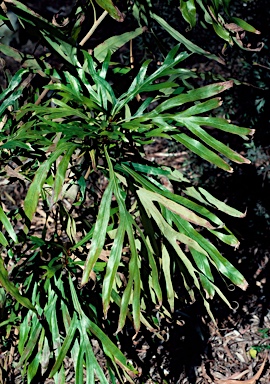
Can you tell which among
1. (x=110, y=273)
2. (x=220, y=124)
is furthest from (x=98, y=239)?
(x=220, y=124)

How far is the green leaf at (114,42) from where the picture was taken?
1.92 m

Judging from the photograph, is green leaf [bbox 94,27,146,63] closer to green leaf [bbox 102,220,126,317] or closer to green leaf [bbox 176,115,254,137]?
green leaf [bbox 176,115,254,137]

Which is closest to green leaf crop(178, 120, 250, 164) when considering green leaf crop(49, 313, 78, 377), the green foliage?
the green foliage

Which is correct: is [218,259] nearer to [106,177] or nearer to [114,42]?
[106,177]

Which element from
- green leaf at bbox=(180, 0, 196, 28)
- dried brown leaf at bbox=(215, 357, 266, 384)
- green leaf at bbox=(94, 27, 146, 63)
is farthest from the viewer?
dried brown leaf at bbox=(215, 357, 266, 384)

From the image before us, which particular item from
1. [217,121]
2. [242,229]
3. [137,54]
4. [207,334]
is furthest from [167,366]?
[137,54]

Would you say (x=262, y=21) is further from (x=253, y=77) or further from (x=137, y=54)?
(x=137, y=54)

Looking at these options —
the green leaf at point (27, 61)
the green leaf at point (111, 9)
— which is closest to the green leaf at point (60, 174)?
the green leaf at point (111, 9)

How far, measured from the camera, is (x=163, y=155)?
187 inches

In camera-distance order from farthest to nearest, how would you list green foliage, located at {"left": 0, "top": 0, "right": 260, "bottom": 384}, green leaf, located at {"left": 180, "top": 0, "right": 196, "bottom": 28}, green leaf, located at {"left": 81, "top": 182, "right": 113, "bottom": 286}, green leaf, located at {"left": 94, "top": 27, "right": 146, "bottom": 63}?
green leaf, located at {"left": 94, "top": 27, "right": 146, "bottom": 63}, green leaf, located at {"left": 180, "top": 0, "right": 196, "bottom": 28}, green foliage, located at {"left": 0, "top": 0, "right": 260, "bottom": 384}, green leaf, located at {"left": 81, "top": 182, "right": 113, "bottom": 286}

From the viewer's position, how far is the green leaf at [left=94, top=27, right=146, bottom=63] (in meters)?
1.92

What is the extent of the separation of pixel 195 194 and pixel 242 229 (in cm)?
160

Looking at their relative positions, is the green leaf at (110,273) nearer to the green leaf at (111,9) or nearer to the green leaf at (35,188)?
the green leaf at (35,188)

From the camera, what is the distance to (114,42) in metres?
1.93
